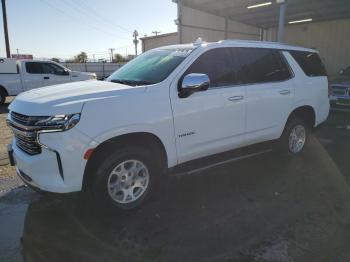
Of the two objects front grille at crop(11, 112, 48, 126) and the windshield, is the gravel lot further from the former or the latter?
the windshield

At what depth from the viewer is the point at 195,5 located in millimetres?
16094

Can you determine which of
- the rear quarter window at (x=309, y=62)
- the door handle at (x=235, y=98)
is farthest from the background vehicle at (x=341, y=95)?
the door handle at (x=235, y=98)

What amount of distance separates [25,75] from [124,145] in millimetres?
12629

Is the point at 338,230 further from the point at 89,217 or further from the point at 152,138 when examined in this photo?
the point at 89,217

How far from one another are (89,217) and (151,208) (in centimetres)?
72

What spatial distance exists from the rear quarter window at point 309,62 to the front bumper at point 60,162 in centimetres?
404

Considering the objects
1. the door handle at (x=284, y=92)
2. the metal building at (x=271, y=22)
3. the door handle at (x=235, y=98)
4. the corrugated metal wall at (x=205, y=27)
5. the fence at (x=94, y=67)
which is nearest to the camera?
the door handle at (x=235, y=98)

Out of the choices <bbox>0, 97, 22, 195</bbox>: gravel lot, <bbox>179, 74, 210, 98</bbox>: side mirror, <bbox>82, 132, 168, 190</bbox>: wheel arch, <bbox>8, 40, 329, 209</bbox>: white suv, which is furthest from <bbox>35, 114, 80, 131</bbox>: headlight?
<bbox>0, 97, 22, 195</bbox>: gravel lot

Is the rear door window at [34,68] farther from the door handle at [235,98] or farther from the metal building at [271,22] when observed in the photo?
the door handle at [235,98]

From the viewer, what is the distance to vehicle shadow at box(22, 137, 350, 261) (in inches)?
115

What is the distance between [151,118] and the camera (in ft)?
11.3

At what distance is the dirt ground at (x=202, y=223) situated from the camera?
2918mm

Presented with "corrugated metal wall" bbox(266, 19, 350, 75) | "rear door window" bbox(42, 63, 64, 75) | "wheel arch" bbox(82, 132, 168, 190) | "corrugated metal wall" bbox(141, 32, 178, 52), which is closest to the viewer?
"wheel arch" bbox(82, 132, 168, 190)

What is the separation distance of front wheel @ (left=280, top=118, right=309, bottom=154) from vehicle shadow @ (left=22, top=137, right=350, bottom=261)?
82cm
